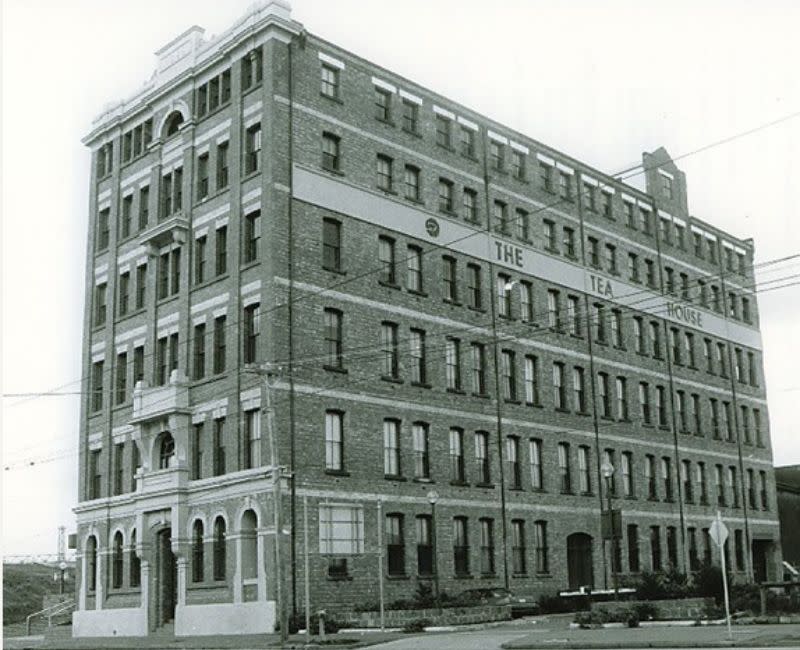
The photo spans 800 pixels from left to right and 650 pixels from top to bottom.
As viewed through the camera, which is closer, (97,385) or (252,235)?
(252,235)

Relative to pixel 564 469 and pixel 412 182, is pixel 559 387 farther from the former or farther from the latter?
pixel 412 182

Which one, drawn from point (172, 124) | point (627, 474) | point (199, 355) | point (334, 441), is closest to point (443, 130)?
point (172, 124)

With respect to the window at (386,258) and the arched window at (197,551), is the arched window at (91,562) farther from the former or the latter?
the window at (386,258)

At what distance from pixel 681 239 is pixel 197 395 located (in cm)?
3375

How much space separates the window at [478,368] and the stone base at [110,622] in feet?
52.7

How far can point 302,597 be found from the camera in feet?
119

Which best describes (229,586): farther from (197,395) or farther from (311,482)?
(197,395)

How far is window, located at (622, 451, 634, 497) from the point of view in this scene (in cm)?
5369

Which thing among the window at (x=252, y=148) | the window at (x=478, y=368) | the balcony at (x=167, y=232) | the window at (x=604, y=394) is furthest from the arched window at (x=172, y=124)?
the window at (x=604, y=394)

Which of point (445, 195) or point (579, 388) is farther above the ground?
point (445, 195)

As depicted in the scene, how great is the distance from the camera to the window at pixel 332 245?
40906 millimetres

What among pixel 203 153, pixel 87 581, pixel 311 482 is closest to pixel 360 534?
pixel 311 482

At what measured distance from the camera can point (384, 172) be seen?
4409 centimetres

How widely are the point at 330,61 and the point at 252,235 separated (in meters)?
7.76
